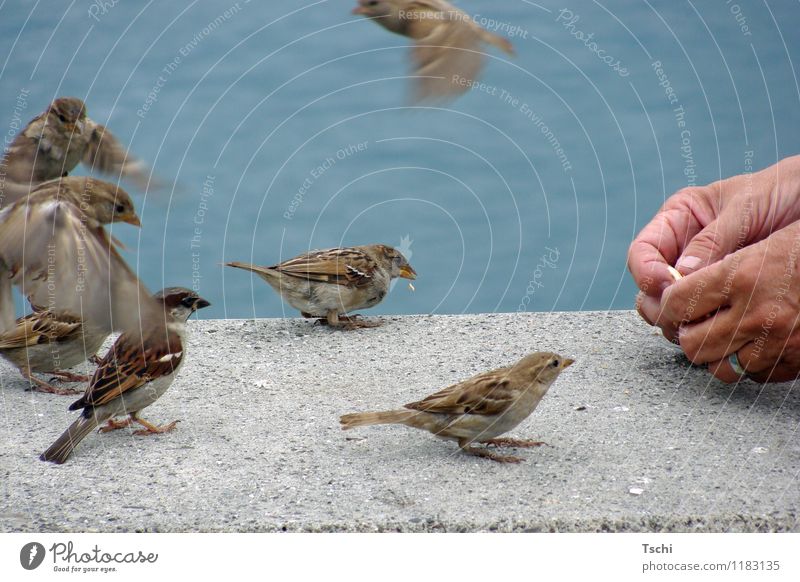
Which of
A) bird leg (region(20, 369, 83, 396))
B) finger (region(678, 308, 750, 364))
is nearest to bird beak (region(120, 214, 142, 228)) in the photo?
bird leg (region(20, 369, 83, 396))

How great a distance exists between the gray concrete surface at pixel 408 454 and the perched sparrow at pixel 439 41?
4.17 feet

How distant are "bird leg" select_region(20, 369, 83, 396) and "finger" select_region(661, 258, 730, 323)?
255 centimetres

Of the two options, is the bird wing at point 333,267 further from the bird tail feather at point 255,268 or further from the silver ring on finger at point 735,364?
the silver ring on finger at point 735,364

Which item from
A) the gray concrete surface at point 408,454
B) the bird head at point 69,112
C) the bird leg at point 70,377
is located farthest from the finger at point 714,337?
the bird leg at point 70,377

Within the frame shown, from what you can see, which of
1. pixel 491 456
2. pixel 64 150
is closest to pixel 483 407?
pixel 491 456

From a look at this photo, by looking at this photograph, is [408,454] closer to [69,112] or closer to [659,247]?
[659,247]

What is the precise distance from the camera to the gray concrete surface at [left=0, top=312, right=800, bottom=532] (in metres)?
2.88

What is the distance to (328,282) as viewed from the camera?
5.43 m

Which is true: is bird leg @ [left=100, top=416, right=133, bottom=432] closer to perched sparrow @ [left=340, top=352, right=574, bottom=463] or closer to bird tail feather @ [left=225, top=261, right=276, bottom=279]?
perched sparrow @ [left=340, top=352, right=574, bottom=463]

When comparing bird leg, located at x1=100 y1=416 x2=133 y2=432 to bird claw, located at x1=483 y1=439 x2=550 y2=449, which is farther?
bird leg, located at x1=100 y1=416 x2=133 y2=432

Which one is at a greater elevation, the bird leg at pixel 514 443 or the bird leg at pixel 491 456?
the bird leg at pixel 491 456

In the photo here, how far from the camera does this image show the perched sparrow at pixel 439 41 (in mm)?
3639

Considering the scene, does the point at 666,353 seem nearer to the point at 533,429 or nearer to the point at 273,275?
the point at 533,429
